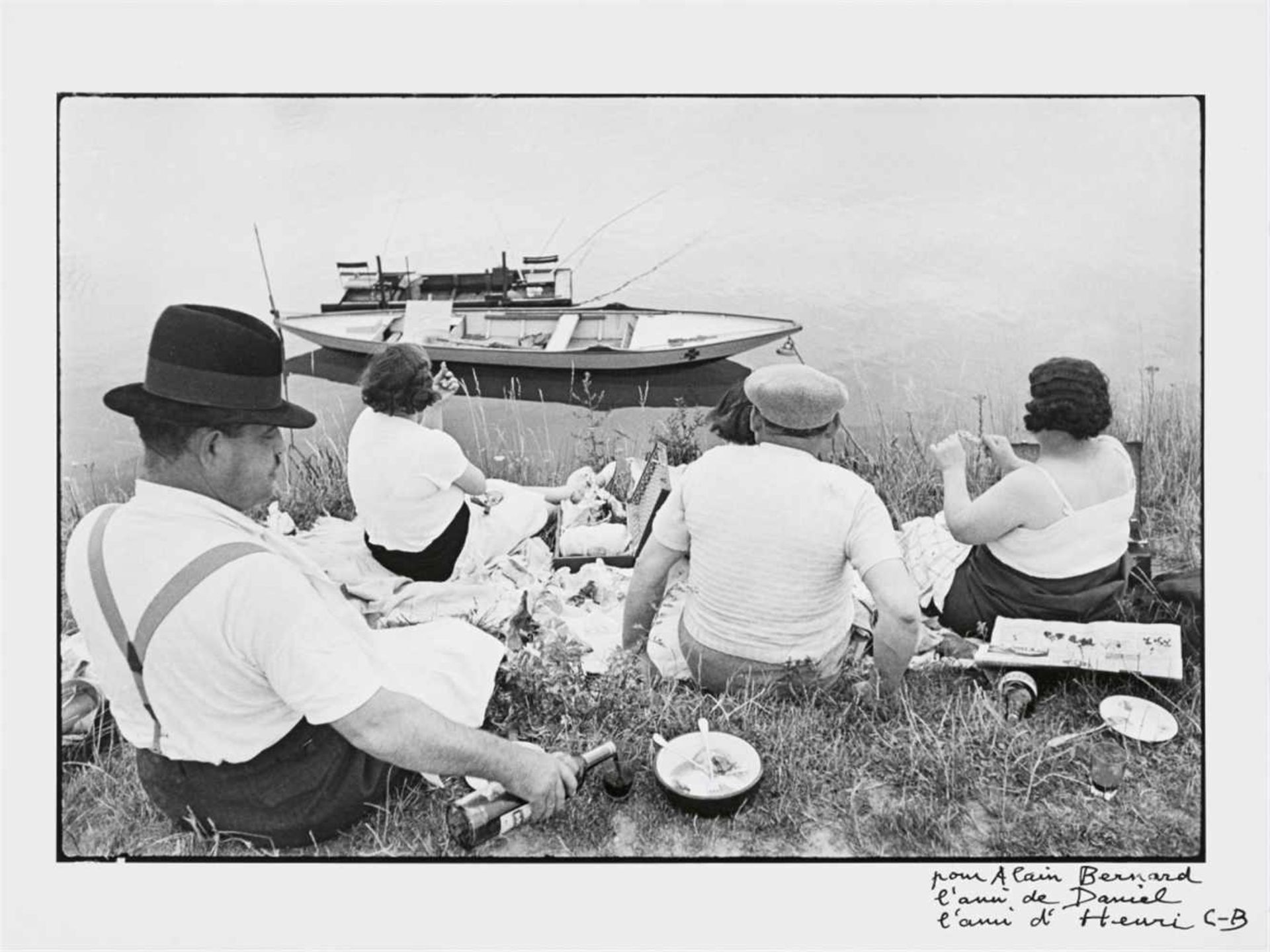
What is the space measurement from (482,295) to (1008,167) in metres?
2.14

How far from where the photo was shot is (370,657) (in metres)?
2.77

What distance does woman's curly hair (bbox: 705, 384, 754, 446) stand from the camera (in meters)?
3.15

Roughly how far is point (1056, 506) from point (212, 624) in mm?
2800

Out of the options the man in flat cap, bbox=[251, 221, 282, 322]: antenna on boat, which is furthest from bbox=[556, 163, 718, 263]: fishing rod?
bbox=[251, 221, 282, 322]: antenna on boat

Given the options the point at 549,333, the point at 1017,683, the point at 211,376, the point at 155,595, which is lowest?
the point at 1017,683

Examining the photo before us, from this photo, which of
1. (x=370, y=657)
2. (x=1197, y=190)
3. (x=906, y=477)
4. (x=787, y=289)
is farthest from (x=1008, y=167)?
(x=370, y=657)

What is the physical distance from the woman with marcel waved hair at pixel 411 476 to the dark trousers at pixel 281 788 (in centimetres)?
141

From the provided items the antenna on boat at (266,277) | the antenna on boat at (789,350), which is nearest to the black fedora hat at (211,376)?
the antenna on boat at (266,277)

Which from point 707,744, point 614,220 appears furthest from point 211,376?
point 614,220

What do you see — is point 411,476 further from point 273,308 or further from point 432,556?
point 273,308

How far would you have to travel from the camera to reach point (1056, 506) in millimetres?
3438
